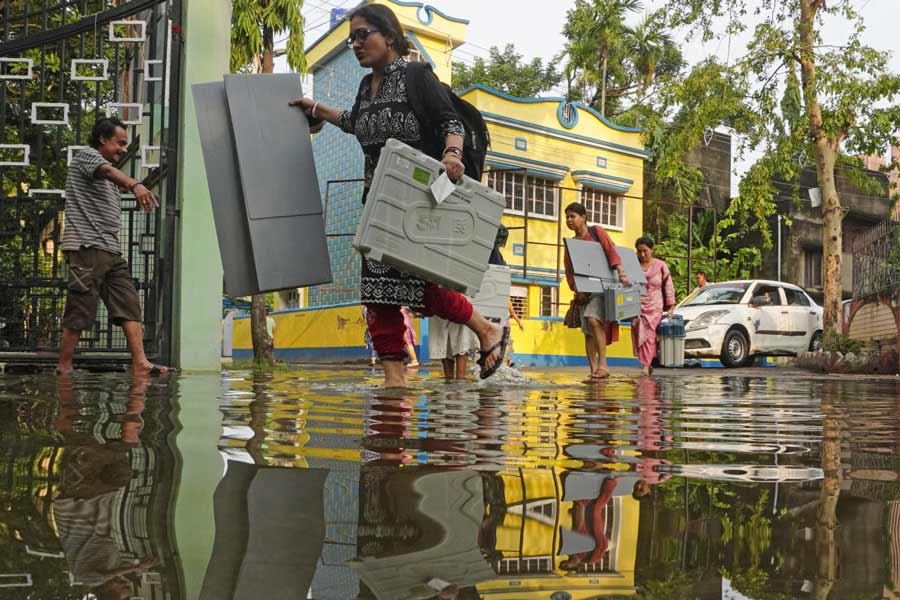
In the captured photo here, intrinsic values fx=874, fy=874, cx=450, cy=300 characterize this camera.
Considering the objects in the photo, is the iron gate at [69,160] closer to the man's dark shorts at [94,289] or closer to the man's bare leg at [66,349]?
the man's dark shorts at [94,289]

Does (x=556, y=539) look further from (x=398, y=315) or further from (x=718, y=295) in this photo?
(x=718, y=295)

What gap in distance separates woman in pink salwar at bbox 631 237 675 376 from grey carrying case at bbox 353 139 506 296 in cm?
547

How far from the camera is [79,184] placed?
5.95 meters

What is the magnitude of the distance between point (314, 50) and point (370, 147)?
20782 millimetres

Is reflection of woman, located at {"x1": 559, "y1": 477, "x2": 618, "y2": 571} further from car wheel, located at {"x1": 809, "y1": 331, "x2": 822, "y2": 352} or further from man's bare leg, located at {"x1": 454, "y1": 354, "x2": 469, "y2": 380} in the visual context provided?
car wheel, located at {"x1": 809, "y1": 331, "x2": 822, "y2": 352}

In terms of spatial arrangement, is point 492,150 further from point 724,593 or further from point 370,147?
point 724,593

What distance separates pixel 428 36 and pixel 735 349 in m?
11.8

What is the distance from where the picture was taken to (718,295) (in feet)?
55.8

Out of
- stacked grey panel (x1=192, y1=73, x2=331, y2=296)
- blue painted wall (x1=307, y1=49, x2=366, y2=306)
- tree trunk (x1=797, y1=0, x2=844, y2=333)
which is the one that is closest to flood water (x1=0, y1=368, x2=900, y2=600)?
stacked grey panel (x1=192, y1=73, x2=331, y2=296)

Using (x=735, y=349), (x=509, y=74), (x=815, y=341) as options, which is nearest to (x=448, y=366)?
(x=735, y=349)

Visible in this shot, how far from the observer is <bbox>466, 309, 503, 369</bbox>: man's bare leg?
15.5 ft

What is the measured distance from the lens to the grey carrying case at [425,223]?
12.9ft

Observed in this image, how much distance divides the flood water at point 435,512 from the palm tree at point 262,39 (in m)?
12.3

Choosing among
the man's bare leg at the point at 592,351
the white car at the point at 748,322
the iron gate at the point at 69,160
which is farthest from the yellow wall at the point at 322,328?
the man's bare leg at the point at 592,351
